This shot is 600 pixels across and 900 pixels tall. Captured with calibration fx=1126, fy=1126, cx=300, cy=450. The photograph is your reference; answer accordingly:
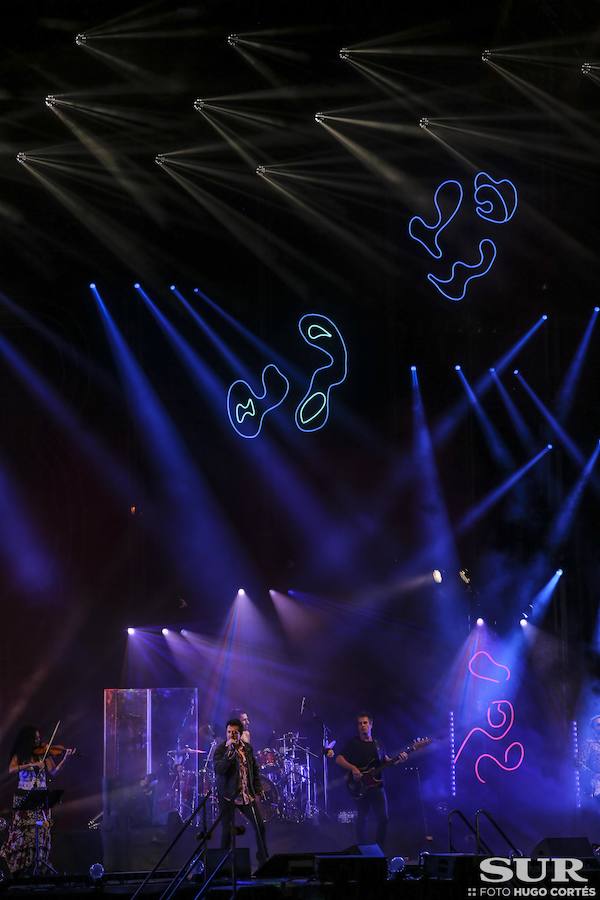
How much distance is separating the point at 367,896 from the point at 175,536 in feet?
26.1

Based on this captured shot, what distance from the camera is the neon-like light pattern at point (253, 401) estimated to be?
15.2 m

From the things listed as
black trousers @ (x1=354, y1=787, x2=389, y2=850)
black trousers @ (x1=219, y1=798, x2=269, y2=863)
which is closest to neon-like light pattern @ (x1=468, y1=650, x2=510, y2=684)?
black trousers @ (x1=354, y1=787, x2=389, y2=850)

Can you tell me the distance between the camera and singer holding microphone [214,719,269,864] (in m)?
10.1

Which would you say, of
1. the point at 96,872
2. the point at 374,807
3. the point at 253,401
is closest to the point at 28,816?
the point at 96,872

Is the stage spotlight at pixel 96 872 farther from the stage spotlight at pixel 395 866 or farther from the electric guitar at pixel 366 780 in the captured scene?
the electric guitar at pixel 366 780

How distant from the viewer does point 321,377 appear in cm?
1531

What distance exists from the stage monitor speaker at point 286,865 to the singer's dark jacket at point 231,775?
1769 mm

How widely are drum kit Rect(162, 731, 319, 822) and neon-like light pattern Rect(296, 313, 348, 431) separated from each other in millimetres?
4198

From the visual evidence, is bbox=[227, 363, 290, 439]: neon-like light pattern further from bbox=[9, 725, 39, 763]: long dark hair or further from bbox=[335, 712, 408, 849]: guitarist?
bbox=[9, 725, 39, 763]: long dark hair

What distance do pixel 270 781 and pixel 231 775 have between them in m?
3.68

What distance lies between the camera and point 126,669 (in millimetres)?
14695

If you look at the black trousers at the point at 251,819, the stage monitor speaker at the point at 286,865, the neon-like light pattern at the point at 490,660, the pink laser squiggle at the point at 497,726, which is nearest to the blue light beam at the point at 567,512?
the neon-like light pattern at the point at 490,660

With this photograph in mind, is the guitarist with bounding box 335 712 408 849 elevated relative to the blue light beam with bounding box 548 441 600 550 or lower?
lower

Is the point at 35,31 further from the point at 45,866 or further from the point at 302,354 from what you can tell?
the point at 45,866
